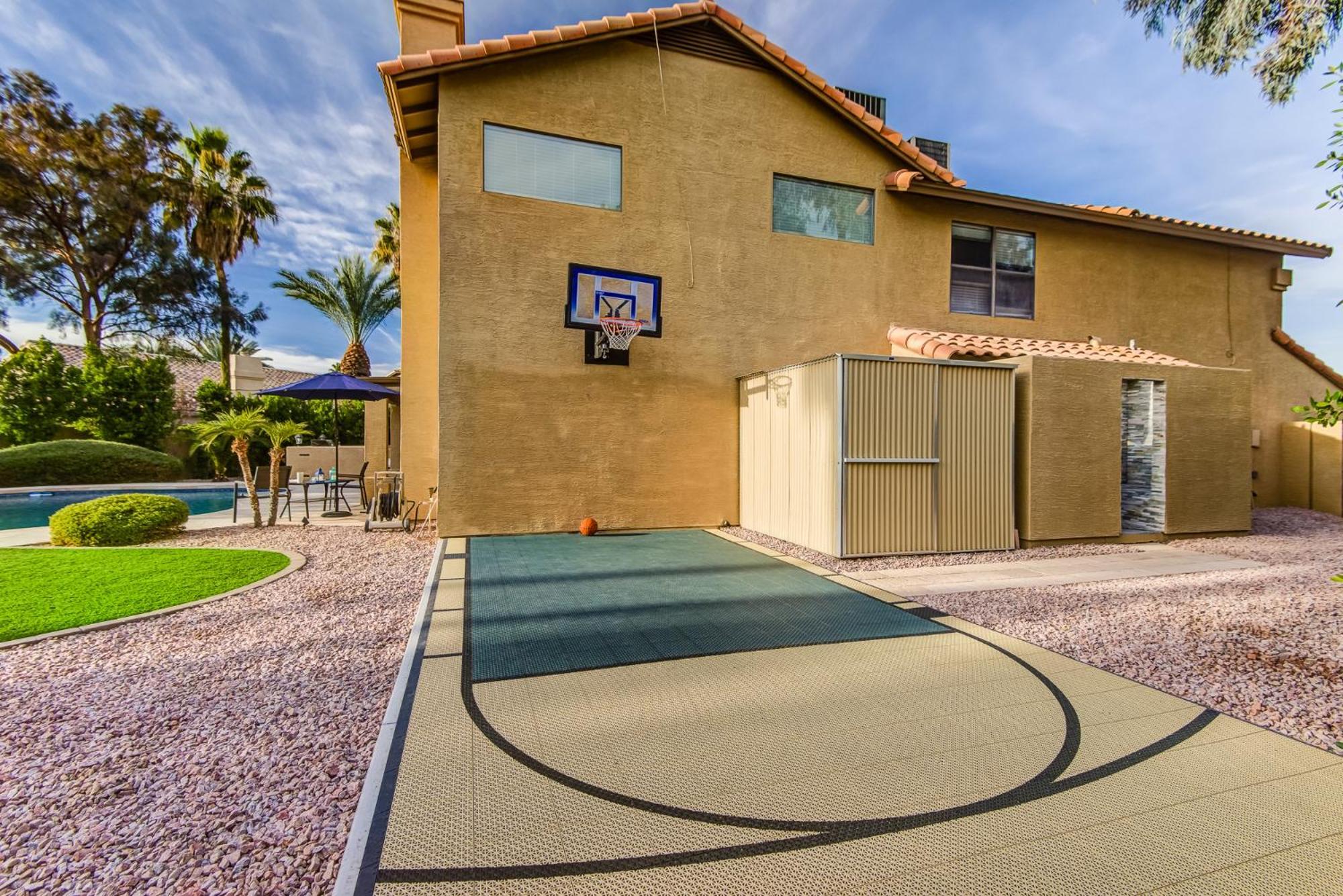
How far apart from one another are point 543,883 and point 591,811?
385 mm

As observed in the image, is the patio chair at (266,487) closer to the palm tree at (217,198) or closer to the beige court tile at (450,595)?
the beige court tile at (450,595)

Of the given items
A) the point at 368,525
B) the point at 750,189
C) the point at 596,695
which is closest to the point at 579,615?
the point at 596,695

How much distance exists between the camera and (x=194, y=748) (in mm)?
2760

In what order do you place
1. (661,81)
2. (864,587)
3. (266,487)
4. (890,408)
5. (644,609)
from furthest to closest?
(266,487) → (661,81) → (890,408) → (864,587) → (644,609)

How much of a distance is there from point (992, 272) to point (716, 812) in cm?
1181

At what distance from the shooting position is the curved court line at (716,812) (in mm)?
2145

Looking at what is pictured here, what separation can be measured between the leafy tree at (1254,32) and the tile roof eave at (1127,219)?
2.58 metres

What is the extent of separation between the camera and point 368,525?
9.19 m

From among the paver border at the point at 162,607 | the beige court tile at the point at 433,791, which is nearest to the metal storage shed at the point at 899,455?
the beige court tile at the point at 433,791

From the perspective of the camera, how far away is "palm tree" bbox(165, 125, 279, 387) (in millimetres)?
21672

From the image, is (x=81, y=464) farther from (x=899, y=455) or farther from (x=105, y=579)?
(x=899, y=455)

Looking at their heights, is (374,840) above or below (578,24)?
below

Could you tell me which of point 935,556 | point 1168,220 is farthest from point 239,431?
point 1168,220

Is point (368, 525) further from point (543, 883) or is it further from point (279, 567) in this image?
point (543, 883)
